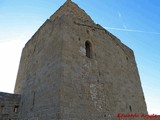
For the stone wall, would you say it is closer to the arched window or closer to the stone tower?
the stone tower

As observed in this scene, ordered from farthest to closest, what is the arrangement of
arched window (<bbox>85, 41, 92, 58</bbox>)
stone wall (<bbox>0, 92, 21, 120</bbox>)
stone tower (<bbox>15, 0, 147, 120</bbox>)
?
1. arched window (<bbox>85, 41, 92, 58</bbox>)
2. stone wall (<bbox>0, 92, 21, 120</bbox>)
3. stone tower (<bbox>15, 0, 147, 120</bbox>)

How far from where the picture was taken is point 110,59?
8414mm

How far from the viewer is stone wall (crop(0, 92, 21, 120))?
7223 millimetres

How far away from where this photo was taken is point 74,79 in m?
5.94

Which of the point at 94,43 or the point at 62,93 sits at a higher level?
the point at 94,43

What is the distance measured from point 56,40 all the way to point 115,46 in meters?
4.33

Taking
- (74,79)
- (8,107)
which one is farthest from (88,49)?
(8,107)

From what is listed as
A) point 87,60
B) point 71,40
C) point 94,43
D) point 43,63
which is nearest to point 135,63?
point 94,43

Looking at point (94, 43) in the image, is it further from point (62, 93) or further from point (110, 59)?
point (62, 93)

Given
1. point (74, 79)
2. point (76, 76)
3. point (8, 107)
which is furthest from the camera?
point (8, 107)

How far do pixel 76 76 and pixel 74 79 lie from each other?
19 cm

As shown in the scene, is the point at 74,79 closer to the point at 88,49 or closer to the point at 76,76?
the point at 76,76

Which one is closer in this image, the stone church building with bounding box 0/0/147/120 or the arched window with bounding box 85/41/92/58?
the stone church building with bounding box 0/0/147/120

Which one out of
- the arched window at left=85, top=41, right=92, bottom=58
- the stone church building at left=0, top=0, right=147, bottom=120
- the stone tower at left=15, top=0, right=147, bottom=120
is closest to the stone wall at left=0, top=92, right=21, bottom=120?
the stone church building at left=0, top=0, right=147, bottom=120
